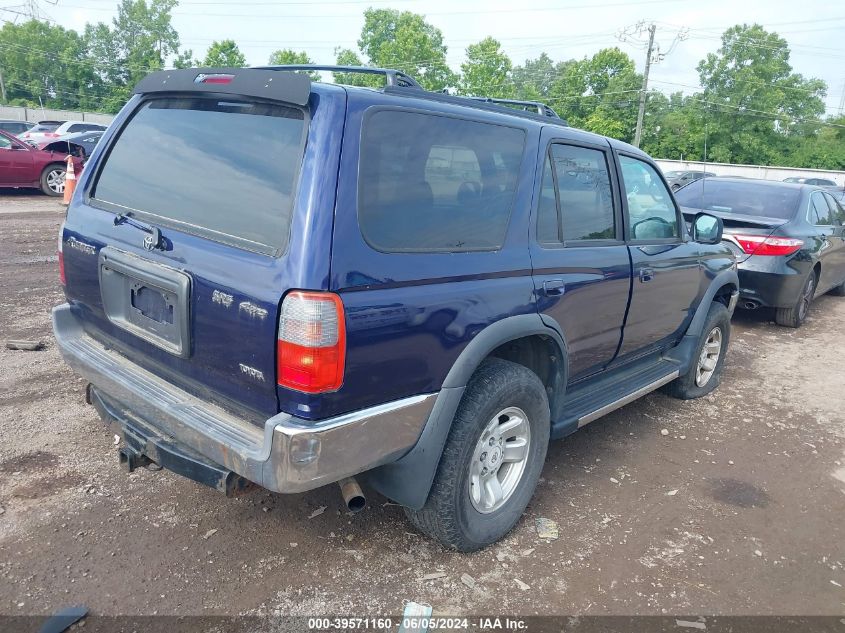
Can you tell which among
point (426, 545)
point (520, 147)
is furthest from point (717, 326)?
point (426, 545)

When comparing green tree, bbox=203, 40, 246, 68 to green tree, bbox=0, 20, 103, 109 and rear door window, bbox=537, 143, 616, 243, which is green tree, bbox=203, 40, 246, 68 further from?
rear door window, bbox=537, 143, 616, 243

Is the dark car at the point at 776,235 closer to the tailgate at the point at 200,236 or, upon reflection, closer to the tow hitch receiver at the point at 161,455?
the tailgate at the point at 200,236

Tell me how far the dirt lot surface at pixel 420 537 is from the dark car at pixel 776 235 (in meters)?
2.87

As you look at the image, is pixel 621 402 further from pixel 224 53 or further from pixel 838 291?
pixel 224 53

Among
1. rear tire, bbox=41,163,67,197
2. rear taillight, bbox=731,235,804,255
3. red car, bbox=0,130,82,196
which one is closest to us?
rear taillight, bbox=731,235,804,255

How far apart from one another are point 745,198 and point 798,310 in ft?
4.81

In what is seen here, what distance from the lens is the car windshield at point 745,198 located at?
716 cm

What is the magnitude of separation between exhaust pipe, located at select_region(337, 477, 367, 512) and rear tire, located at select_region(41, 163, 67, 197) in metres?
14.3

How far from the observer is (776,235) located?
266 inches

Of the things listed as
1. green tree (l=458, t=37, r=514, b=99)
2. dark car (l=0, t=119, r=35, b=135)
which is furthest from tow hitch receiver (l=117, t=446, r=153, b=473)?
green tree (l=458, t=37, r=514, b=99)

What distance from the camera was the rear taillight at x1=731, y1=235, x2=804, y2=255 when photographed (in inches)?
266

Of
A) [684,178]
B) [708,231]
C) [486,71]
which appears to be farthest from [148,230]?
[486,71]

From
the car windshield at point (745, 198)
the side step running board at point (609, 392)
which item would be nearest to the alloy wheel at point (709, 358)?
the side step running board at point (609, 392)

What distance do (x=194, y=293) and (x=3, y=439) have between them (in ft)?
6.98
